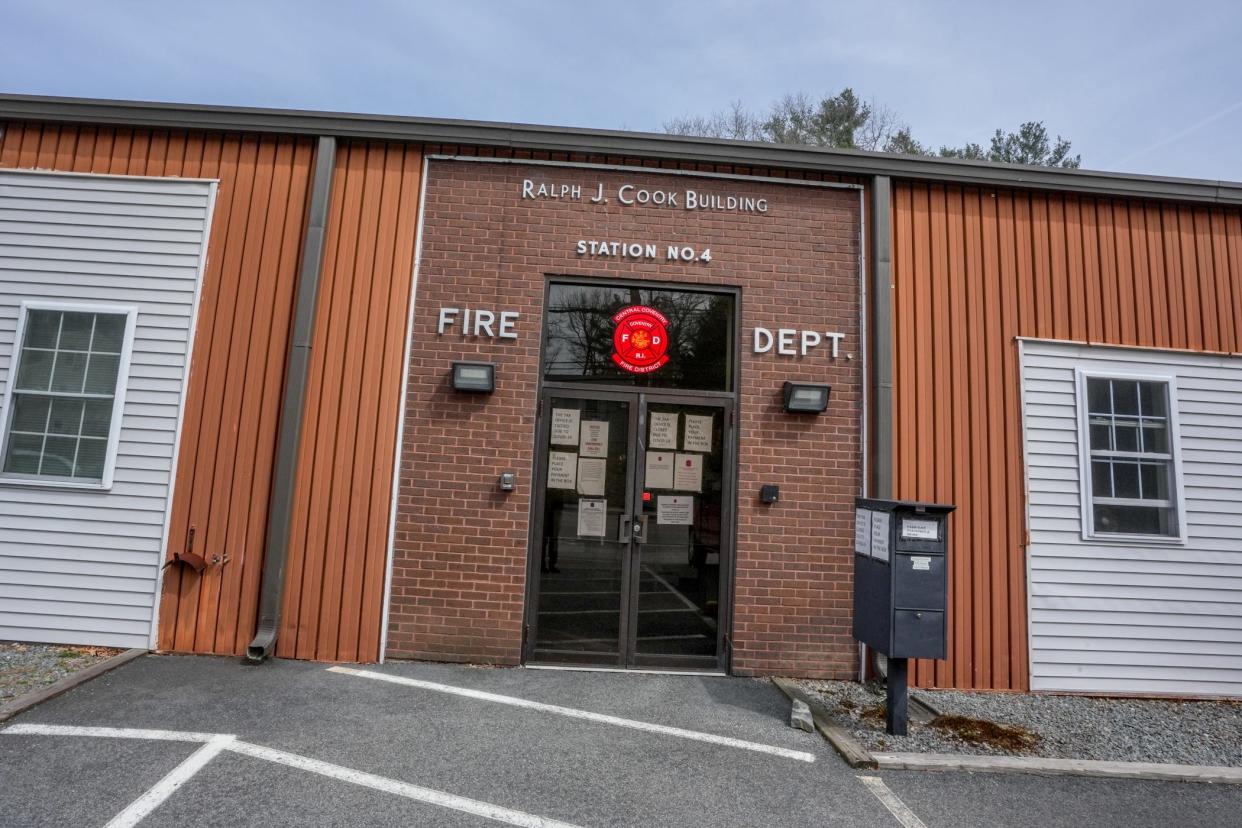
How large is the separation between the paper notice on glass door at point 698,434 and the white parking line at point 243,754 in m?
3.31

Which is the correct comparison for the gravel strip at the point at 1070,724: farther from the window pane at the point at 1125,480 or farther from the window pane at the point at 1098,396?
the window pane at the point at 1098,396

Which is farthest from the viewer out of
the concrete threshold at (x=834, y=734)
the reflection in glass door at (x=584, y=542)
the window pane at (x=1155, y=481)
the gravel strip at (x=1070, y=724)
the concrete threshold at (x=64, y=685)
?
the window pane at (x=1155, y=481)

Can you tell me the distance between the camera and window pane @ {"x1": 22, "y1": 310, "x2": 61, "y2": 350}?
5.98 metres

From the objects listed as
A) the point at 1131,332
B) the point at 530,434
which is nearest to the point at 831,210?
the point at 1131,332

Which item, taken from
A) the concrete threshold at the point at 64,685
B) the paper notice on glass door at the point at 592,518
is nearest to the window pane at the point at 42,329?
the concrete threshold at the point at 64,685

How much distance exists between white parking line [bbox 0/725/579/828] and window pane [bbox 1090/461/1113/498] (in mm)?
5632

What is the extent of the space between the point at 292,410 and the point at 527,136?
3193mm

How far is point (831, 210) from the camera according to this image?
20.8ft

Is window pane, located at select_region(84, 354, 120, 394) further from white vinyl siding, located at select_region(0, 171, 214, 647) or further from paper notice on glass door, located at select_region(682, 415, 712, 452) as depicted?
paper notice on glass door, located at select_region(682, 415, 712, 452)

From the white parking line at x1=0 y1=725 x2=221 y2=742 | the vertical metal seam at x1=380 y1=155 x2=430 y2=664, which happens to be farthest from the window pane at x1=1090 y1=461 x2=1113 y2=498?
the white parking line at x1=0 y1=725 x2=221 y2=742

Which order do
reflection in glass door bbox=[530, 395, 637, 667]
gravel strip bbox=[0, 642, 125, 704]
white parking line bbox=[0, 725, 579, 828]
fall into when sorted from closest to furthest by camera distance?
white parking line bbox=[0, 725, 579, 828]
gravel strip bbox=[0, 642, 125, 704]
reflection in glass door bbox=[530, 395, 637, 667]

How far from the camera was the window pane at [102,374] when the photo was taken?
5930mm

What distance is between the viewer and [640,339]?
6.09 meters

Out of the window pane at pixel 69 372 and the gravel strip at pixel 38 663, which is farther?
the window pane at pixel 69 372
